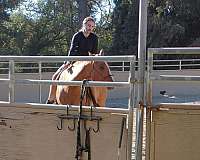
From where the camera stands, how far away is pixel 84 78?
6.93m

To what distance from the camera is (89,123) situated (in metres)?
5.32

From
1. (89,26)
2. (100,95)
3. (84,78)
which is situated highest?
(89,26)

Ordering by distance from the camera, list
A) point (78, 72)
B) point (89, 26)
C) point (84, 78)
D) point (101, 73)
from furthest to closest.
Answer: point (89, 26)
point (78, 72)
point (84, 78)
point (101, 73)

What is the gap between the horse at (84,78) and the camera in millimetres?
6688

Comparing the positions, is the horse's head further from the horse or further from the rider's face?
the rider's face

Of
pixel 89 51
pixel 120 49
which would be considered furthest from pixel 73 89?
pixel 120 49

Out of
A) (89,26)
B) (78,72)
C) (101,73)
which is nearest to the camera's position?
(101,73)

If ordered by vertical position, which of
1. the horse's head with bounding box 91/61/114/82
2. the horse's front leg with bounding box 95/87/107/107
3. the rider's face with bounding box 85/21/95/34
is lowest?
the horse's front leg with bounding box 95/87/107/107

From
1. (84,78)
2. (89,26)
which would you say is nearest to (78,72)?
(84,78)

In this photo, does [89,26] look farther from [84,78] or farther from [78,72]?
[84,78]

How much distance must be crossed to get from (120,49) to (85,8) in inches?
160

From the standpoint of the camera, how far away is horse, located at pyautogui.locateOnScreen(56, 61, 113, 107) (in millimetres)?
6688

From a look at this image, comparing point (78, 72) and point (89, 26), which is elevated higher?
point (89, 26)

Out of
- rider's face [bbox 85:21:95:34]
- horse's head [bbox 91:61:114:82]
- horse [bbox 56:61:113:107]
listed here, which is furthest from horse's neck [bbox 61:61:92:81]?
rider's face [bbox 85:21:95:34]
